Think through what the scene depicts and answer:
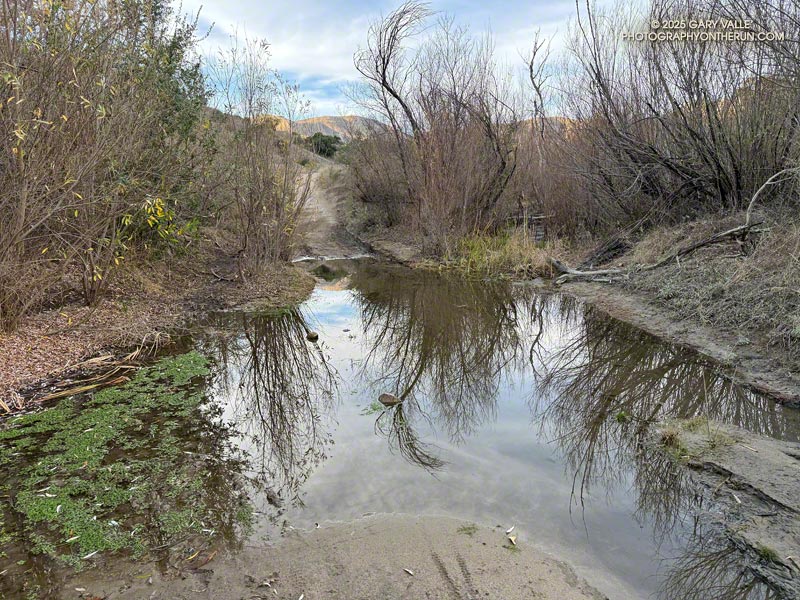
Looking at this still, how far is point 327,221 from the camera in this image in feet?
78.7

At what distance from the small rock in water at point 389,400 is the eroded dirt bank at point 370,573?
7.42 ft

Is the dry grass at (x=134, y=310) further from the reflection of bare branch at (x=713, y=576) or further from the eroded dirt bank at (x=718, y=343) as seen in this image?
the eroded dirt bank at (x=718, y=343)

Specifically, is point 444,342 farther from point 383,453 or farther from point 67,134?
point 67,134

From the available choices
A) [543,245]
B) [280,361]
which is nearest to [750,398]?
[280,361]

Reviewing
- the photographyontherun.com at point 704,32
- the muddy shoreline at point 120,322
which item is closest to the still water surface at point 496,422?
→ the muddy shoreline at point 120,322

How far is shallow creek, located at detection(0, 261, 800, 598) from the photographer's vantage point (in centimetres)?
315

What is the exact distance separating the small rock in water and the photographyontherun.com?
275 inches

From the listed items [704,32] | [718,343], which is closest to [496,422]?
Result: [718,343]

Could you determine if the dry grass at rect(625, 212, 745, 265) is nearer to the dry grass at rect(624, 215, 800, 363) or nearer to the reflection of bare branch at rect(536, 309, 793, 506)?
the dry grass at rect(624, 215, 800, 363)

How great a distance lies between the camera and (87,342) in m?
6.54

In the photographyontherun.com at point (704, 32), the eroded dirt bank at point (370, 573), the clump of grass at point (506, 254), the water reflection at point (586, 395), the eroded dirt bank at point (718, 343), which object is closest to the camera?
the eroded dirt bank at point (370, 573)

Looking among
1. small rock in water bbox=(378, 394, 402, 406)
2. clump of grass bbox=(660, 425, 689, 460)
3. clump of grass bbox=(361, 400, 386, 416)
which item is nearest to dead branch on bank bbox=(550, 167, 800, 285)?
clump of grass bbox=(660, 425, 689, 460)

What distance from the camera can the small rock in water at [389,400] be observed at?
5573mm

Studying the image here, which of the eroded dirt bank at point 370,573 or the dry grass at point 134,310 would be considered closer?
the eroded dirt bank at point 370,573
